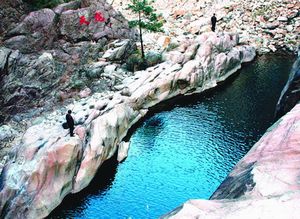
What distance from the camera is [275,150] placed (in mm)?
21891

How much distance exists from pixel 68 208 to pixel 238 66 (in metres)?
34.9

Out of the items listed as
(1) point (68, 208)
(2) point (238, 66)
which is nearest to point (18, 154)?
(1) point (68, 208)

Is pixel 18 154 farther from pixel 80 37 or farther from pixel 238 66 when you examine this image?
pixel 238 66

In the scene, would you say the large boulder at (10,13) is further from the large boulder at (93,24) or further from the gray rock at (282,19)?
the gray rock at (282,19)

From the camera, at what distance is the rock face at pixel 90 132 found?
29606 millimetres

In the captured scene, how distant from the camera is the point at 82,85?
45906mm

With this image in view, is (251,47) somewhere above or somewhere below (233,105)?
above

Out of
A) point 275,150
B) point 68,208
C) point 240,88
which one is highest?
point 275,150

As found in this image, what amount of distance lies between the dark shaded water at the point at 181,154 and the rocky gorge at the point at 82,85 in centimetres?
177

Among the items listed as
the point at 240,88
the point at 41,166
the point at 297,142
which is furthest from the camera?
the point at 240,88

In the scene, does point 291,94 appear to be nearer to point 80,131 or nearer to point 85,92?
point 80,131

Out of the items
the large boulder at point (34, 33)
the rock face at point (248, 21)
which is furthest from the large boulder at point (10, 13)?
the rock face at point (248, 21)

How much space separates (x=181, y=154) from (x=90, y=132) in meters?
8.56

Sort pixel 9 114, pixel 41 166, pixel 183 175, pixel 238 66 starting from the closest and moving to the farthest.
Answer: pixel 41 166 → pixel 183 175 → pixel 9 114 → pixel 238 66
